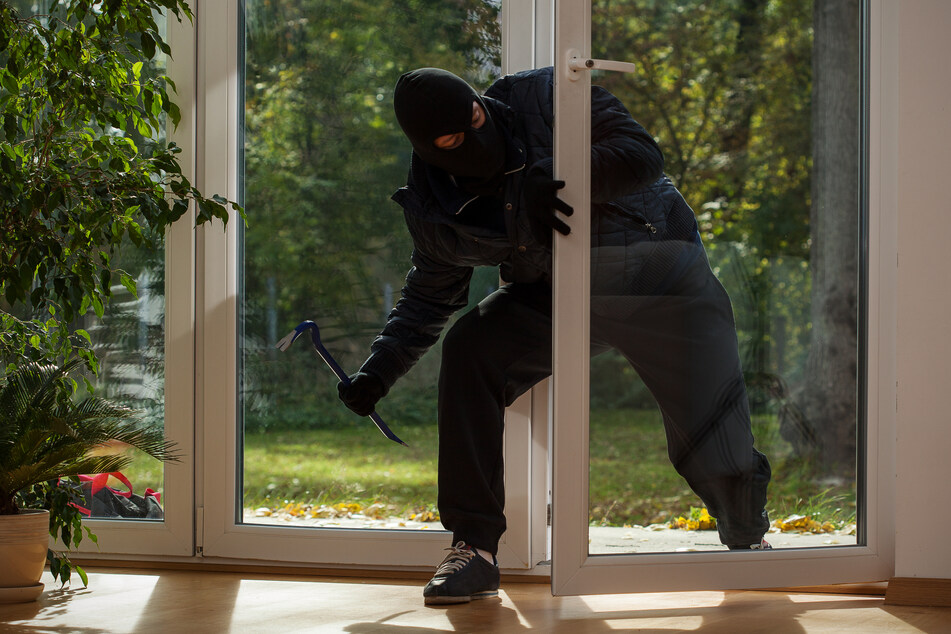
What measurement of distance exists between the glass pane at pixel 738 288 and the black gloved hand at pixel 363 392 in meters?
0.61

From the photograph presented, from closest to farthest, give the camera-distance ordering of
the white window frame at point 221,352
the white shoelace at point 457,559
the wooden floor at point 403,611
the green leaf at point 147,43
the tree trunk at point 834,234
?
the wooden floor at point 403,611 < the green leaf at point 147,43 < the white shoelace at point 457,559 < the tree trunk at point 834,234 < the white window frame at point 221,352

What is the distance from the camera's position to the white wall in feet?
6.72

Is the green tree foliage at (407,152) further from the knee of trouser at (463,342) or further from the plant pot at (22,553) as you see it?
the plant pot at (22,553)

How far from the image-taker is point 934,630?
1830 millimetres

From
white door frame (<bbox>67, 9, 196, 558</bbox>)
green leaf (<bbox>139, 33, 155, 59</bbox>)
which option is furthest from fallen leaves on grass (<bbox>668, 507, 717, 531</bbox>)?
green leaf (<bbox>139, 33, 155, 59</bbox>)

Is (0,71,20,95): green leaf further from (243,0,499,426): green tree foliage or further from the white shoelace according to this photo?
the white shoelace

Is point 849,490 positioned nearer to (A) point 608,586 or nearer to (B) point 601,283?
(A) point 608,586

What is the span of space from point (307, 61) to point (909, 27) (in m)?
1.53

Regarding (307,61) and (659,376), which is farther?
(307,61)

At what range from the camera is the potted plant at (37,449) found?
79.5 inches

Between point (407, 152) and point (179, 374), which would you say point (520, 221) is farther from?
point (179, 374)

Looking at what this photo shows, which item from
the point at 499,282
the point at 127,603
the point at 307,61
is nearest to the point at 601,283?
the point at 499,282

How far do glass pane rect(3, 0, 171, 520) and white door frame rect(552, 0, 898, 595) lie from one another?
121 cm

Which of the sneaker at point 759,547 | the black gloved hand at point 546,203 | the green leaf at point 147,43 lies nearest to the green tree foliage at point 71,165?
the green leaf at point 147,43
